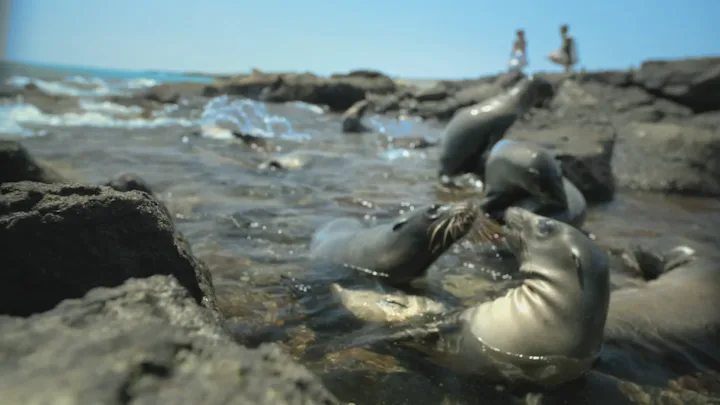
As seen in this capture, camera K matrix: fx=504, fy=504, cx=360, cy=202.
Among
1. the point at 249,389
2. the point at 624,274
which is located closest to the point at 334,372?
the point at 249,389

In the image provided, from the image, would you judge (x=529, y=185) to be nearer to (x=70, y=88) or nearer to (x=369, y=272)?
(x=369, y=272)

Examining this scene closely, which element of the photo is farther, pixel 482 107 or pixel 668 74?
pixel 668 74

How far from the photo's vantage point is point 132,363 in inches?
36.2

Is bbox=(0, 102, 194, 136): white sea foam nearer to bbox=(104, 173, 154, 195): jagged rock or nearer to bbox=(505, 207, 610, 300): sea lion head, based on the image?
bbox=(104, 173, 154, 195): jagged rock

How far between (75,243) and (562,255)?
2.14m

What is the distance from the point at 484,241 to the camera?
3957 mm

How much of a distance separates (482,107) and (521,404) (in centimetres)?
475

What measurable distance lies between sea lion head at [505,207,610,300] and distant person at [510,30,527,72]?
15472mm

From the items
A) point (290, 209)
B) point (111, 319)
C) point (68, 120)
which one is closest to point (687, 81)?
point (290, 209)

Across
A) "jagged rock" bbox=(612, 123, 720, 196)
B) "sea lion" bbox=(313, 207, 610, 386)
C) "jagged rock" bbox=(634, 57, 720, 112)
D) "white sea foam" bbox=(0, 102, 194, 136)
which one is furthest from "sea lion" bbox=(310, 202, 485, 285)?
"jagged rock" bbox=(634, 57, 720, 112)

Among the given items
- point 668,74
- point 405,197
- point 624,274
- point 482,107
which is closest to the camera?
point 624,274

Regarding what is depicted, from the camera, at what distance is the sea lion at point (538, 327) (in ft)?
7.42

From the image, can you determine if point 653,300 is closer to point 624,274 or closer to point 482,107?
point 624,274

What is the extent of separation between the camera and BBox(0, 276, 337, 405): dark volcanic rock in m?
0.84
